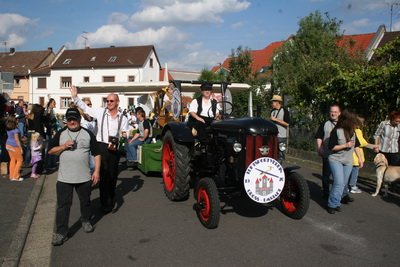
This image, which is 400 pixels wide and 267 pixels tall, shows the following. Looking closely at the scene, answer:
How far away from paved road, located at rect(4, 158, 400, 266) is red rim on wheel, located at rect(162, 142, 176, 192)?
454 millimetres

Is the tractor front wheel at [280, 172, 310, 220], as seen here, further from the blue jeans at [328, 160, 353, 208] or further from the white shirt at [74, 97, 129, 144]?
the white shirt at [74, 97, 129, 144]

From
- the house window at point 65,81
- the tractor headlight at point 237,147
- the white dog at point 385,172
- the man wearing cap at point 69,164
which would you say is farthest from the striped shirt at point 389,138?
the house window at point 65,81

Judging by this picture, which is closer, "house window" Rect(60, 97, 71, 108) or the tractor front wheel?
the tractor front wheel

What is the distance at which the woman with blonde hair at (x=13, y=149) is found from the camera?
7797 millimetres

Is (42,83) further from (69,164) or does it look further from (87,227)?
(69,164)

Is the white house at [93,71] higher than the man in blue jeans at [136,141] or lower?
higher

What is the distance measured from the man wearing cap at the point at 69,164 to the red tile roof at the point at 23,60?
53287mm

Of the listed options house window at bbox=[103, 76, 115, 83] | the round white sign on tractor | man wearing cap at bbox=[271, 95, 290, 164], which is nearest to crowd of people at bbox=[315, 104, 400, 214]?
the round white sign on tractor

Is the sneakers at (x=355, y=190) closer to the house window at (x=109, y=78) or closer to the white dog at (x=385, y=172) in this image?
the white dog at (x=385, y=172)

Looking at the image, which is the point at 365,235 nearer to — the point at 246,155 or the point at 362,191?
the point at 246,155

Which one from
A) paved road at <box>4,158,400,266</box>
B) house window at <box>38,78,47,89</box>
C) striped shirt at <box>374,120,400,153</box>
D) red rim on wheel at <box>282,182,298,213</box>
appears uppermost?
house window at <box>38,78,47,89</box>

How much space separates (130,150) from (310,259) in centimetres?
638

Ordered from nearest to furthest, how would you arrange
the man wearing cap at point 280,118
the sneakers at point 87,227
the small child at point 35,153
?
the sneakers at point 87,227
the man wearing cap at point 280,118
the small child at point 35,153

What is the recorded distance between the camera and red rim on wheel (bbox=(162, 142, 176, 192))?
673 cm
